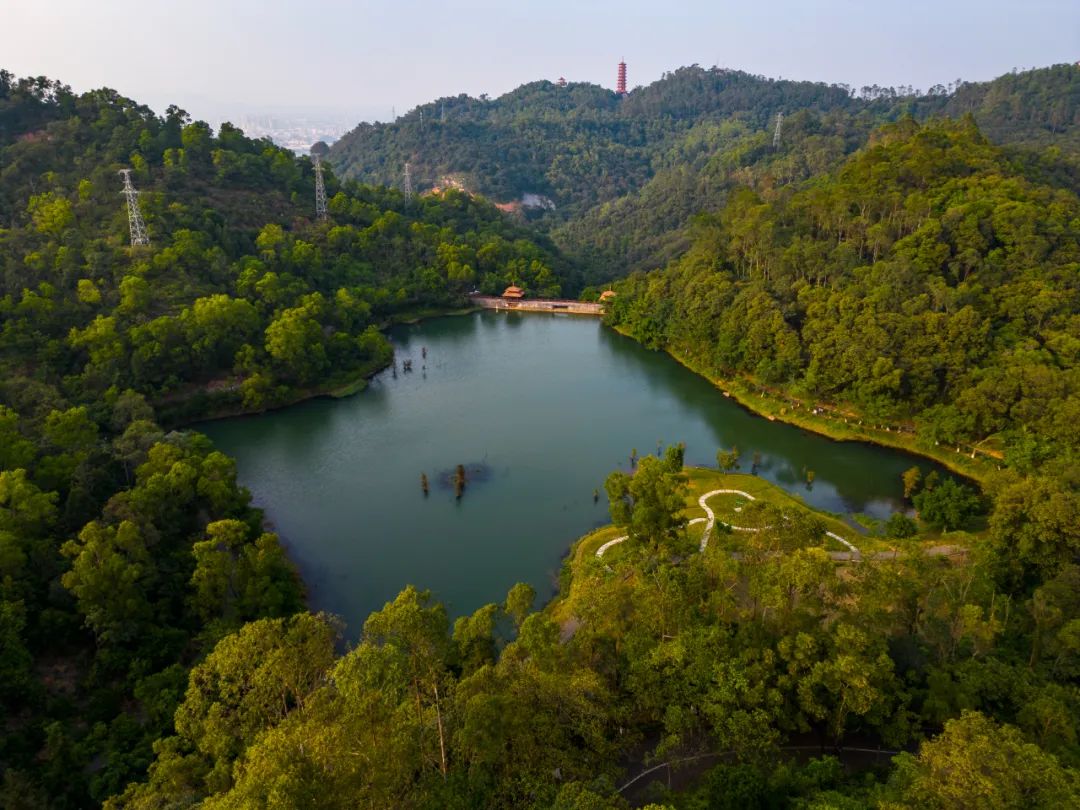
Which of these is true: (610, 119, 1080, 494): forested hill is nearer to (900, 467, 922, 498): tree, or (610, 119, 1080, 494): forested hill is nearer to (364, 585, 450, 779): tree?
(900, 467, 922, 498): tree

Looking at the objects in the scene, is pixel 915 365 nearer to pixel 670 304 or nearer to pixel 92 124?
pixel 670 304

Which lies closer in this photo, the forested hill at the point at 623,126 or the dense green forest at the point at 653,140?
the dense green forest at the point at 653,140

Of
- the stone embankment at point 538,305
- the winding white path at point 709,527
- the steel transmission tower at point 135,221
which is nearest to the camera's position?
the winding white path at point 709,527

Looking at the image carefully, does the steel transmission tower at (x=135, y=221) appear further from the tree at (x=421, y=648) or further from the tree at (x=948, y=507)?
the tree at (x=948, y=507)

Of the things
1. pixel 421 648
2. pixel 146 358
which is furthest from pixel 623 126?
pixel 421 648

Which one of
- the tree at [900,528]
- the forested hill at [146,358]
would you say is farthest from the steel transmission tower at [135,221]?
the tree at [900,528]

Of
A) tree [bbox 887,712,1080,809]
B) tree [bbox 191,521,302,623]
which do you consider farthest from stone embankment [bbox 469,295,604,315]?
tree [bbox 887,712,1080,809]

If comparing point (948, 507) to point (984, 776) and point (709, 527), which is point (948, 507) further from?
A: point (984, 776)
